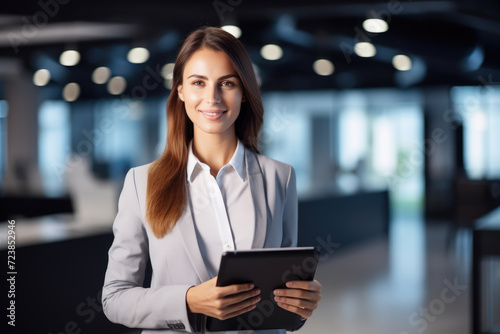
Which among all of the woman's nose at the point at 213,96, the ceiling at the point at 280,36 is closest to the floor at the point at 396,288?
the ceiling at the point at 280,36

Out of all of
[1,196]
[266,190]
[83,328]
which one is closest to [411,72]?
[1,196]

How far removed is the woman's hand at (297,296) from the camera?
58.5 inches

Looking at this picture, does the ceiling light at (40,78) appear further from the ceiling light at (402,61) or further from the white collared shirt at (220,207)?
the white collared shirt at (220,207)

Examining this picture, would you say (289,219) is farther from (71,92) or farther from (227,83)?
(71,92)

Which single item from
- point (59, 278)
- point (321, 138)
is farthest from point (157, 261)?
point (321, 138)

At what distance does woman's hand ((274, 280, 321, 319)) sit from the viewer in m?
1.49

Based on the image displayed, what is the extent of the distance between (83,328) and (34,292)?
1.81 ft

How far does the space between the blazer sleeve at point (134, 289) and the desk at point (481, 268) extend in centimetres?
358

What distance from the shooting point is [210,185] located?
1640 millimetres

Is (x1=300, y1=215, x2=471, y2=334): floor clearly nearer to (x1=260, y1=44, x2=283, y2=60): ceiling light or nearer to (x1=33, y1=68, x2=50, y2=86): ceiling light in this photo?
(x1=260, y1=44, x2=283, y2=60): ceiling light

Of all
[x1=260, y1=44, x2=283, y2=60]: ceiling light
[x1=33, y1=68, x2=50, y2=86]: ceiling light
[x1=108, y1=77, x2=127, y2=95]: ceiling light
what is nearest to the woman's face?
[x1=260, y1=44, x2=283, y2=60]: ceiling light

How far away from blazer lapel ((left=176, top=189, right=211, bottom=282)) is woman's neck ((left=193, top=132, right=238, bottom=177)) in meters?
0.21

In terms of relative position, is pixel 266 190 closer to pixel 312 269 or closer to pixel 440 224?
pixel 312 269

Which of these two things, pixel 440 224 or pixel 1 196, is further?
pixel 440 224
